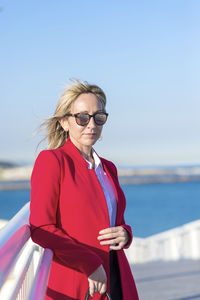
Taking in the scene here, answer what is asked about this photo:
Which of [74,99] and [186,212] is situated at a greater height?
[186,212]

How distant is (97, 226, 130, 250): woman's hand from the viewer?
1669 millimetres

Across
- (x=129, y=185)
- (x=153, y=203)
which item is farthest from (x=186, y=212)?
(x=129, y=185)

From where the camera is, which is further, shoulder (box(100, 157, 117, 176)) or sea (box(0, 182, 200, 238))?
sea (box(0, 182, 200, 238))

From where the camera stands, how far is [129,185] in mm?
98812

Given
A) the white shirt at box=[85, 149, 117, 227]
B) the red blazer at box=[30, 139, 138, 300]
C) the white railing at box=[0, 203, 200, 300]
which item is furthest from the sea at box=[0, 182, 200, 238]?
the red blazer at box=[30, 139, 138, 300]

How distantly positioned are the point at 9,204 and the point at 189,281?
69.4 m

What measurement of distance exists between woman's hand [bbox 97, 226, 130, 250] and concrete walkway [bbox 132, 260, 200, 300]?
2.64m

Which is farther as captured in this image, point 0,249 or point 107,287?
point 107,287

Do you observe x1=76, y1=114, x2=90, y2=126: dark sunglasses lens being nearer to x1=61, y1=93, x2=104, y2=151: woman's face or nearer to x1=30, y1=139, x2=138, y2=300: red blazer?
x1=61, y1=93, x2=104, y2=151: woman's face

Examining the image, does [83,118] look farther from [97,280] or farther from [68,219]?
[97,280]

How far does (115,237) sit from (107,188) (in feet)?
0.55

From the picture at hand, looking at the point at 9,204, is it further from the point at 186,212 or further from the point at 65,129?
the point at 65,129

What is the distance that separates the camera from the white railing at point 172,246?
328 inches

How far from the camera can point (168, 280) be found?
499cm
